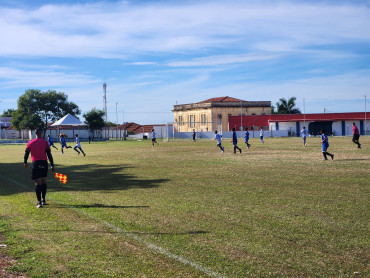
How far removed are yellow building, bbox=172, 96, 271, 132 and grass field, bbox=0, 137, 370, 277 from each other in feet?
260

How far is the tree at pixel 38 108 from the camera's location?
89250mm

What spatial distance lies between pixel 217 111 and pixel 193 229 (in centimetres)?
8865

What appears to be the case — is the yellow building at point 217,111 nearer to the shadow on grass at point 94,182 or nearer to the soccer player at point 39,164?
the shadow on grass at point 94,182

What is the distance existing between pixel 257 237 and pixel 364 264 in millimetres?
1857

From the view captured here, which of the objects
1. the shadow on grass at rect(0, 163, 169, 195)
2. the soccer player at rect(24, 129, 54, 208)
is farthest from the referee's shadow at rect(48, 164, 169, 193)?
the soccer player at rect(24, 129, 54, 208)

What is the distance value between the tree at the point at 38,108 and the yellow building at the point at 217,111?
2813 centimetres

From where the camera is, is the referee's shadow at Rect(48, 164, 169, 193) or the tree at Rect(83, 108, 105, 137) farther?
the tree at Rect(83, 108, 105, 137)

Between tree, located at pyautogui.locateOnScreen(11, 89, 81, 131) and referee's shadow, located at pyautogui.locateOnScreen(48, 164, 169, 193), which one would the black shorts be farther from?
tree, located at pyautogui.locateOnScreen(11, 89, 81, 131)

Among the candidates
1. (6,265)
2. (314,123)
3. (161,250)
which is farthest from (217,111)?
(6,265)

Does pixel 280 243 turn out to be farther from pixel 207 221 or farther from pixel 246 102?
pixel 246 102

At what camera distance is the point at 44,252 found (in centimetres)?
639

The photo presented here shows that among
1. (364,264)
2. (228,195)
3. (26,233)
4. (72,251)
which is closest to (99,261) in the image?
(72,251)

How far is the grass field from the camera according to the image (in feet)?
18.4

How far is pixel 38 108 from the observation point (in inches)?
3743
